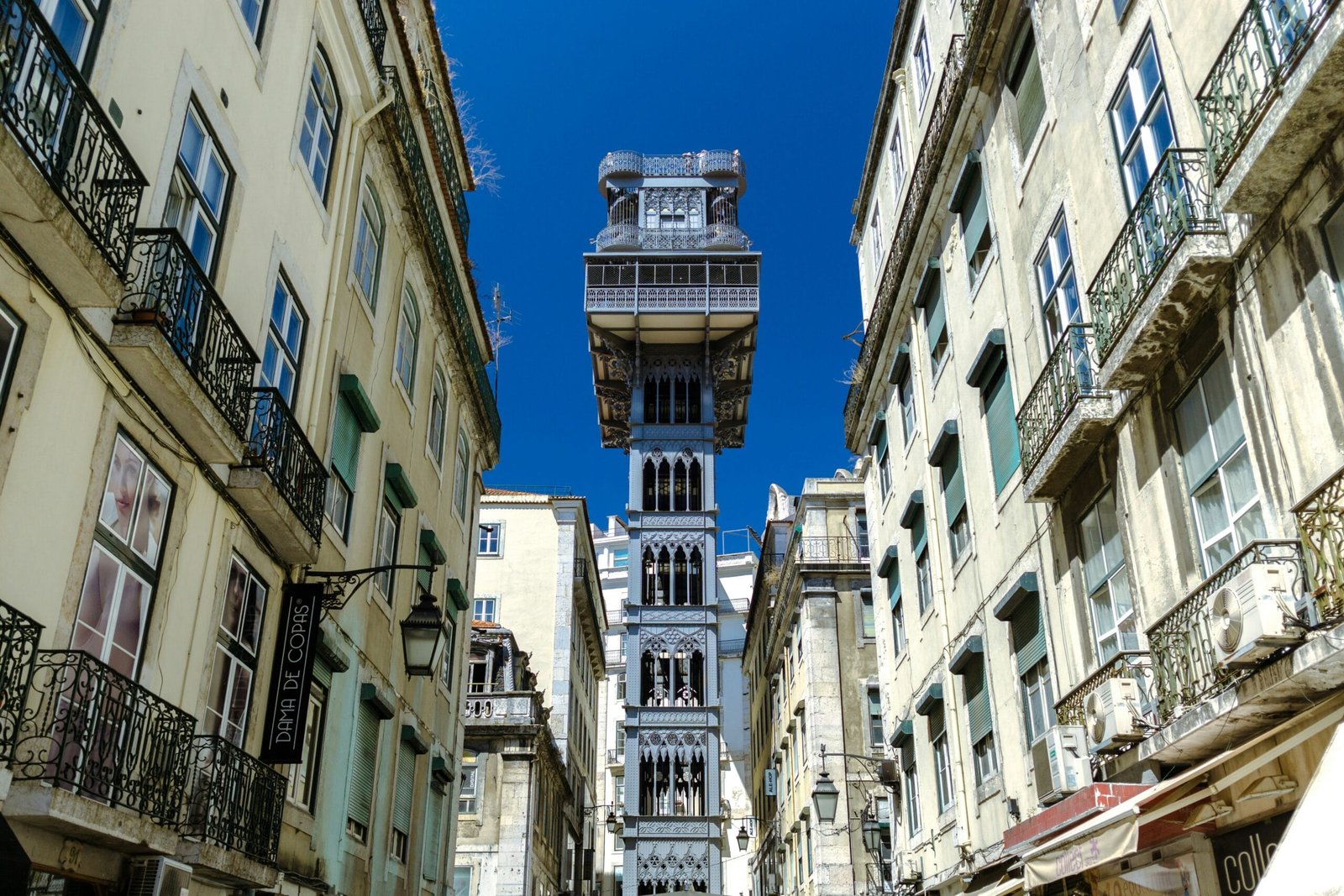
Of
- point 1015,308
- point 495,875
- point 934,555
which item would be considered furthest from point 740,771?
point 1015,308

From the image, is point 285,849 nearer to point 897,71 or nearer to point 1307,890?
point 1307,890

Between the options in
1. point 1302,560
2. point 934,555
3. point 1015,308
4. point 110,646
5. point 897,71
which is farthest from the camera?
point 897,71

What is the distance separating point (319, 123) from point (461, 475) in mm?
9313

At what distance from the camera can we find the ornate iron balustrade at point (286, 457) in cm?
1030

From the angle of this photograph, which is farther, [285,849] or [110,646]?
[285,849]

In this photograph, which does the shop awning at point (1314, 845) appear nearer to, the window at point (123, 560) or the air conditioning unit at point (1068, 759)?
the air conditioning unit at point (1068, 759)

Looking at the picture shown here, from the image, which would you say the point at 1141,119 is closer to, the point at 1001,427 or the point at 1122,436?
Result: the point at 1122,436

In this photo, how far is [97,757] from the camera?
7516 mm

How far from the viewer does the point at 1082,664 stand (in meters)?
11.5

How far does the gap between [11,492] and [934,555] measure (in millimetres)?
13385

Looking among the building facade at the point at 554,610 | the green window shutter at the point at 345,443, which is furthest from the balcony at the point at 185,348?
the building facade at the point at 554,610

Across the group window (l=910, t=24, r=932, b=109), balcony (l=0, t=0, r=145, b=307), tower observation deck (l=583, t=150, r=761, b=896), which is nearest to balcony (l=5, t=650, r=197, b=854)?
balcony (l=0, t=0, r=145, b=307)

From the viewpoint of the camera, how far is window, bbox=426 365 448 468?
19.0 metres

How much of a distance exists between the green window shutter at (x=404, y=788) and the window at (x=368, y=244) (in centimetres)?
631
